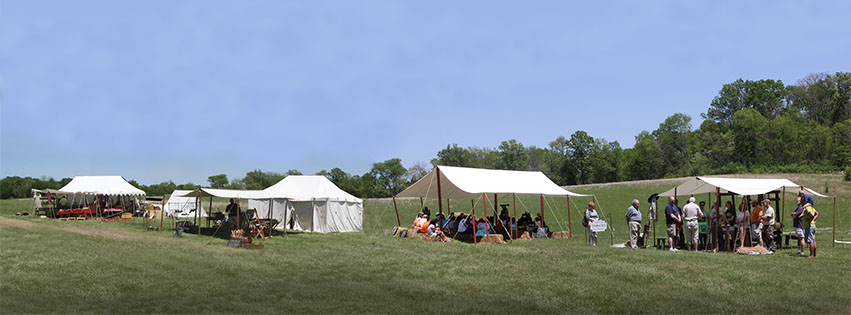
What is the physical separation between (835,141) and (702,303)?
66911mm

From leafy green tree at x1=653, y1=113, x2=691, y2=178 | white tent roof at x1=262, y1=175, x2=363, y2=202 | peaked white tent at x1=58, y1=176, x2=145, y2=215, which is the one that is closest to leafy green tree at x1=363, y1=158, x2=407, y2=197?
leafy green tree at x1=653, y1=113, x2=691, y2=178

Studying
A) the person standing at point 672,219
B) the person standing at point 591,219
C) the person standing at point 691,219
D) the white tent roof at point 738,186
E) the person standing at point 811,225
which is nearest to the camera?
the person standing at point 811,225

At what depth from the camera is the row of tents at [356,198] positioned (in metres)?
14.9

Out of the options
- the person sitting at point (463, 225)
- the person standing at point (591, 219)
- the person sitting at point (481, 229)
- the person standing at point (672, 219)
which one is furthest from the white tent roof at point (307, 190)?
the person standing at point (672, 219)

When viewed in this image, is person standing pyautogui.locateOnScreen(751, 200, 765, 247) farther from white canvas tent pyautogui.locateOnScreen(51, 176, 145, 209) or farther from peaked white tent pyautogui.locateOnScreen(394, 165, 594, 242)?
white canvas tent pyautogui.locateOnScreen(51, 176, 145, 209)

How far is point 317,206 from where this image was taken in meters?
22.2

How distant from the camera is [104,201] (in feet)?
102

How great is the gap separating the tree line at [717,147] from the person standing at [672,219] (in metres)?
46.1

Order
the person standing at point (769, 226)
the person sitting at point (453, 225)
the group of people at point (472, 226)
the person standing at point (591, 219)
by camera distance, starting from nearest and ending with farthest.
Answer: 1. the person standing at point (769, 226)
2. the person standing at point (591, 219)
3. the group of people at point (472, 226)
4. the person sitting at point (453, 225)

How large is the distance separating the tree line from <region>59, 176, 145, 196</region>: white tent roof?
31.0m

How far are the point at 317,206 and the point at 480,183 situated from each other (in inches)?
280

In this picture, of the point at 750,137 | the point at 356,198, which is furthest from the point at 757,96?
the point at 356,198

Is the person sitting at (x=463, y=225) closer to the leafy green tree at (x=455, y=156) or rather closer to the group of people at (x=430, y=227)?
the group of people at (x=430, y=227)

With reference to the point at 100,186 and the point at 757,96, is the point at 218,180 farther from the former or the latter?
the point at 757,96
